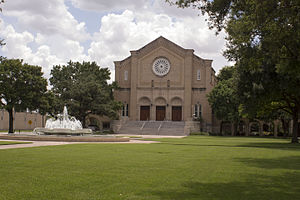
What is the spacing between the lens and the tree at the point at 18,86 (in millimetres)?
45156

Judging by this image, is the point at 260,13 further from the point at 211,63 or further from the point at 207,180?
the point at 211,63

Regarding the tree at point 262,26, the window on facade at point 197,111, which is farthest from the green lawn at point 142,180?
the window on facade at point 197,111

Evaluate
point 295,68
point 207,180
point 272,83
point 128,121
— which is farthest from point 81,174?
point 128,121

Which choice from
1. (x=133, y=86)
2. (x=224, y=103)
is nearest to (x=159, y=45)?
(x=133, y=86)

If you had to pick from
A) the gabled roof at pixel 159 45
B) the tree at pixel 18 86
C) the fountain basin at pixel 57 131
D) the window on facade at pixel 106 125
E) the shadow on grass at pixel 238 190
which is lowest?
the window on facade at pixel 106 125

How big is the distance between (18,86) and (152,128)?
2317cm

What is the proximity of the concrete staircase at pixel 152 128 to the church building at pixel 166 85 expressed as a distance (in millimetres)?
2973

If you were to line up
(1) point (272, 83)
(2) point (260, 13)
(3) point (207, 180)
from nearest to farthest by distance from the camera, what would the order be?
1. (3) point (207, 180)
2. (2) point (260, 13)
3. (1) point (272, 83)

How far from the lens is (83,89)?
56.0 meters

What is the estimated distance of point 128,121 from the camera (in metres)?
66.4

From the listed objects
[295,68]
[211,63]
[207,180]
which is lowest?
[207,180]

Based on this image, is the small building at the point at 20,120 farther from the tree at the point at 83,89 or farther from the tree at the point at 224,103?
the tree at the point at 224,103

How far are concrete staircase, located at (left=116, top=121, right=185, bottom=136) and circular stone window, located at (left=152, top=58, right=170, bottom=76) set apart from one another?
390 inches

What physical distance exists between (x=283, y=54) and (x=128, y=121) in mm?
50908
